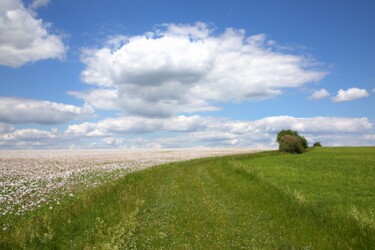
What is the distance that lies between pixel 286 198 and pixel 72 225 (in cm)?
1126

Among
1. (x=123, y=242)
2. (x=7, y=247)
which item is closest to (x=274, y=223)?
(x=123, y=242)

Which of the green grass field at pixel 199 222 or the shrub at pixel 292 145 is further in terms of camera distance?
the shrub at pixel 292 145

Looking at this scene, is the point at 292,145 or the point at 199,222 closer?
the point at 199,222

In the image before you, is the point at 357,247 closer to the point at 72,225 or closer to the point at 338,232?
the point at 338,232

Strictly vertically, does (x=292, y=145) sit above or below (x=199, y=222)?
above

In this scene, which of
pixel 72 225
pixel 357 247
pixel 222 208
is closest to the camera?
pixel 357 247

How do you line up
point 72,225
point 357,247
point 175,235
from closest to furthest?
1. point 357,247
2. point 175,235
3. point 72,225

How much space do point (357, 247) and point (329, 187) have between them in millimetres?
14880

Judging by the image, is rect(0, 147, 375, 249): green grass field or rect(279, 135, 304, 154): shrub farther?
rect(279, 135, 304, 154): shrub

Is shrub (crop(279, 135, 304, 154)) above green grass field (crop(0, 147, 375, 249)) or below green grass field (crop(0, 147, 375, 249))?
above

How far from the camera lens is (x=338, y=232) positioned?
1213 centimetres

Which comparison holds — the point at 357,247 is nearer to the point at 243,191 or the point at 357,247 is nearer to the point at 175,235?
the point at 175,235

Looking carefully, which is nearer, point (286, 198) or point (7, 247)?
point (7, 247)

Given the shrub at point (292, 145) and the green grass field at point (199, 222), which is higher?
the shrub at point (292, 145)
